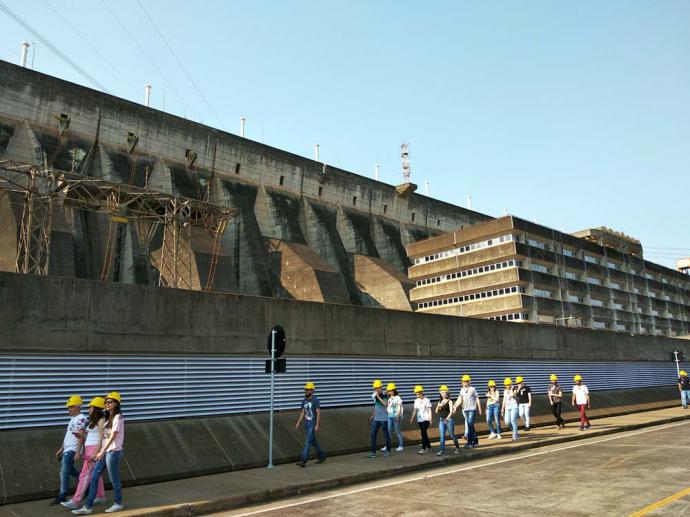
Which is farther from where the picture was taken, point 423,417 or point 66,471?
point 423,417

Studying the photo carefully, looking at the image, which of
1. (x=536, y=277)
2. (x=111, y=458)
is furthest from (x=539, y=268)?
(x=111, y=458)

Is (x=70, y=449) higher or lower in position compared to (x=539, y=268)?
lower

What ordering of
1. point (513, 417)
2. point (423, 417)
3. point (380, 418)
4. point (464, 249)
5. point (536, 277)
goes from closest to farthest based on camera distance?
point (380, 418), point (423, 417), point (513, 417), point (536, 277), point (464, 249)

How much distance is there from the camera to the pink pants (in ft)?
23.3

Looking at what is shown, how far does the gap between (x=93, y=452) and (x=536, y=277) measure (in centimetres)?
3836

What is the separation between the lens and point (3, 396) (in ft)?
28.2

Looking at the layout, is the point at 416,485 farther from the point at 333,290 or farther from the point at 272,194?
the point at 272,194

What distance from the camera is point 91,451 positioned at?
289 inches

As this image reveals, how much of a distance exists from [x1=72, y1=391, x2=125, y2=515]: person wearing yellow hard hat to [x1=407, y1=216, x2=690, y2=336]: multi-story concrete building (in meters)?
35.9

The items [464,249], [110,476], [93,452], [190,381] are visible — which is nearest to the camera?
[110,476]

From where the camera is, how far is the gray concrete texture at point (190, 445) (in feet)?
26.5

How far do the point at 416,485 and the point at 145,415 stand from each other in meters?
5.25

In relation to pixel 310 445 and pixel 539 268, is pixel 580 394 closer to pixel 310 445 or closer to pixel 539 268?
pixel 310 445

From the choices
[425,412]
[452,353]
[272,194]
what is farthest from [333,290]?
[425,412]
